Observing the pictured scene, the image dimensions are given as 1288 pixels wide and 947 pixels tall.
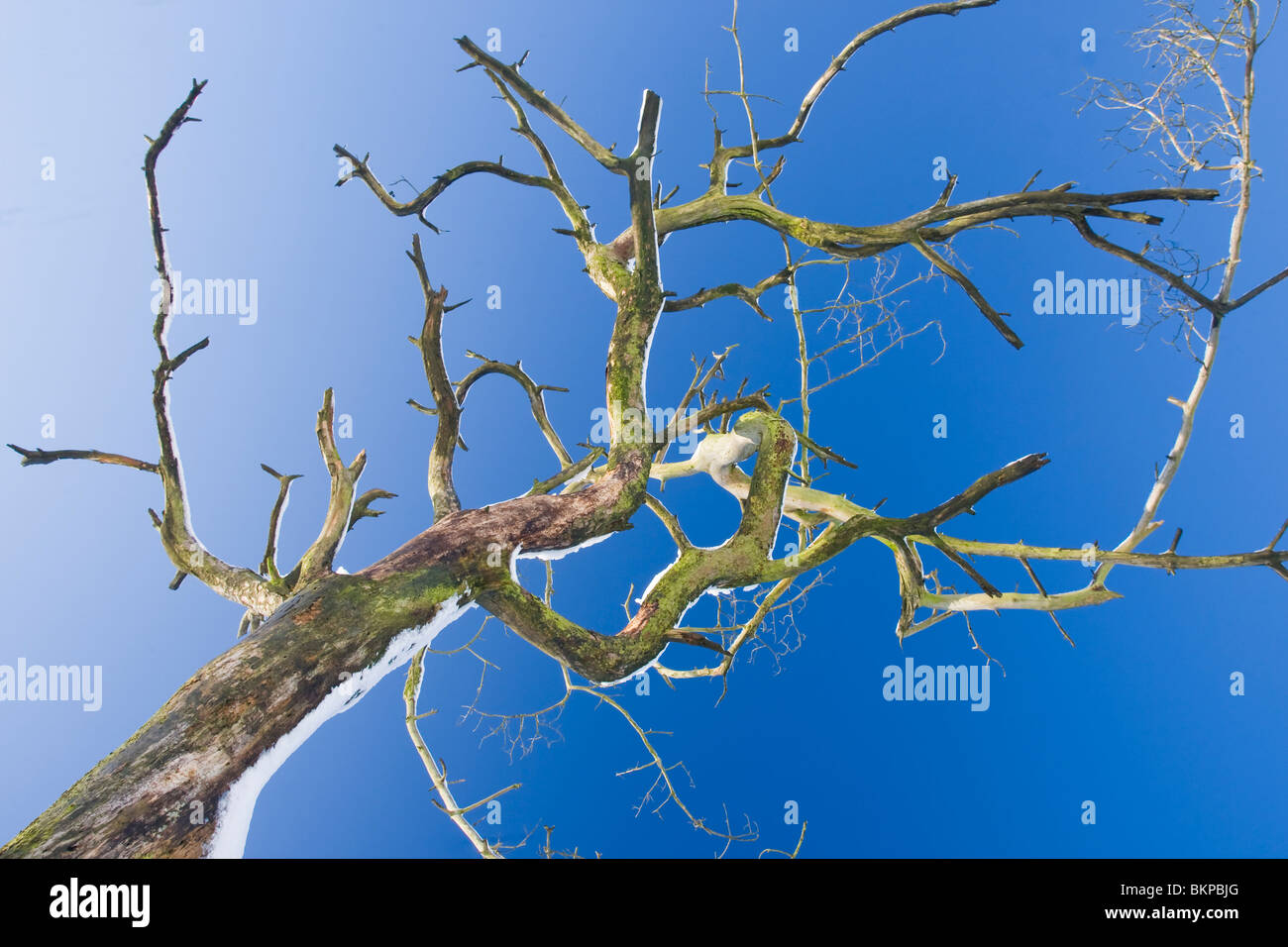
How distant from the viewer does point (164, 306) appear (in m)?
3.16

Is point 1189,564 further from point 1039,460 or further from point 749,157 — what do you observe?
point 749,157

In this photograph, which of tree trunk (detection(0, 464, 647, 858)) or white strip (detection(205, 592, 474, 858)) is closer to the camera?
tree trunk (detection(0, 464, 647, 858))

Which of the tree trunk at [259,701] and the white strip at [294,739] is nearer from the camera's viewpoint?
the tree trunk at [259,701]

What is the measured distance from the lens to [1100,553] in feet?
14.0

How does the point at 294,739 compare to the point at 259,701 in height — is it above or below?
below
